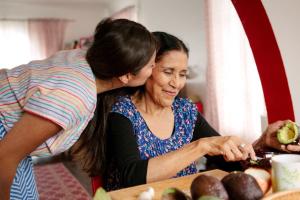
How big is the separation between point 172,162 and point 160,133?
0.31m

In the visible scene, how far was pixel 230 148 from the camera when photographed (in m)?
1.06

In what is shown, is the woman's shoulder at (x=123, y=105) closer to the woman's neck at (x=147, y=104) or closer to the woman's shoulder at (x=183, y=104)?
the woman's neck at (x=147, y=104)

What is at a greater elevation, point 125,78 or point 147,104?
point 125,78

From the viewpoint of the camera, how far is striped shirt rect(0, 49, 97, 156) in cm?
92

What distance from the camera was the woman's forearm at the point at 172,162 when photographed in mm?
1071

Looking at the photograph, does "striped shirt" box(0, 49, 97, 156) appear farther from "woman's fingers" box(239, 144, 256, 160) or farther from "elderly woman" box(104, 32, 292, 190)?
"woman's fingers" box(239, 144, 256, 160)

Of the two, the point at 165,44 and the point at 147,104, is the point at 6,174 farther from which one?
the point at 165,44

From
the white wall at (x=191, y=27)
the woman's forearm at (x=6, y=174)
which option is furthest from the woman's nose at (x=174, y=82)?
the white wall at (x=191, y=27)

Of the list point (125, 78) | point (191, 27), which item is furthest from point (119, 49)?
point (191, 27)

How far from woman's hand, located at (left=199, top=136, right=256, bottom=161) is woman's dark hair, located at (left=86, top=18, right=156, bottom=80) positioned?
33cm

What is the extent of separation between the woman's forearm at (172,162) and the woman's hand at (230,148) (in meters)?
0.02

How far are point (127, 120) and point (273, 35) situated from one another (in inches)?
48.5

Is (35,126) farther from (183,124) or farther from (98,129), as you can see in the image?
(183,124)

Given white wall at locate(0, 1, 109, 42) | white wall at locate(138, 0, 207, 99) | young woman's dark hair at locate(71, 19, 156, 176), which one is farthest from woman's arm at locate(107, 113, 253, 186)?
white wall at locate(0, 1, 109, 42)
